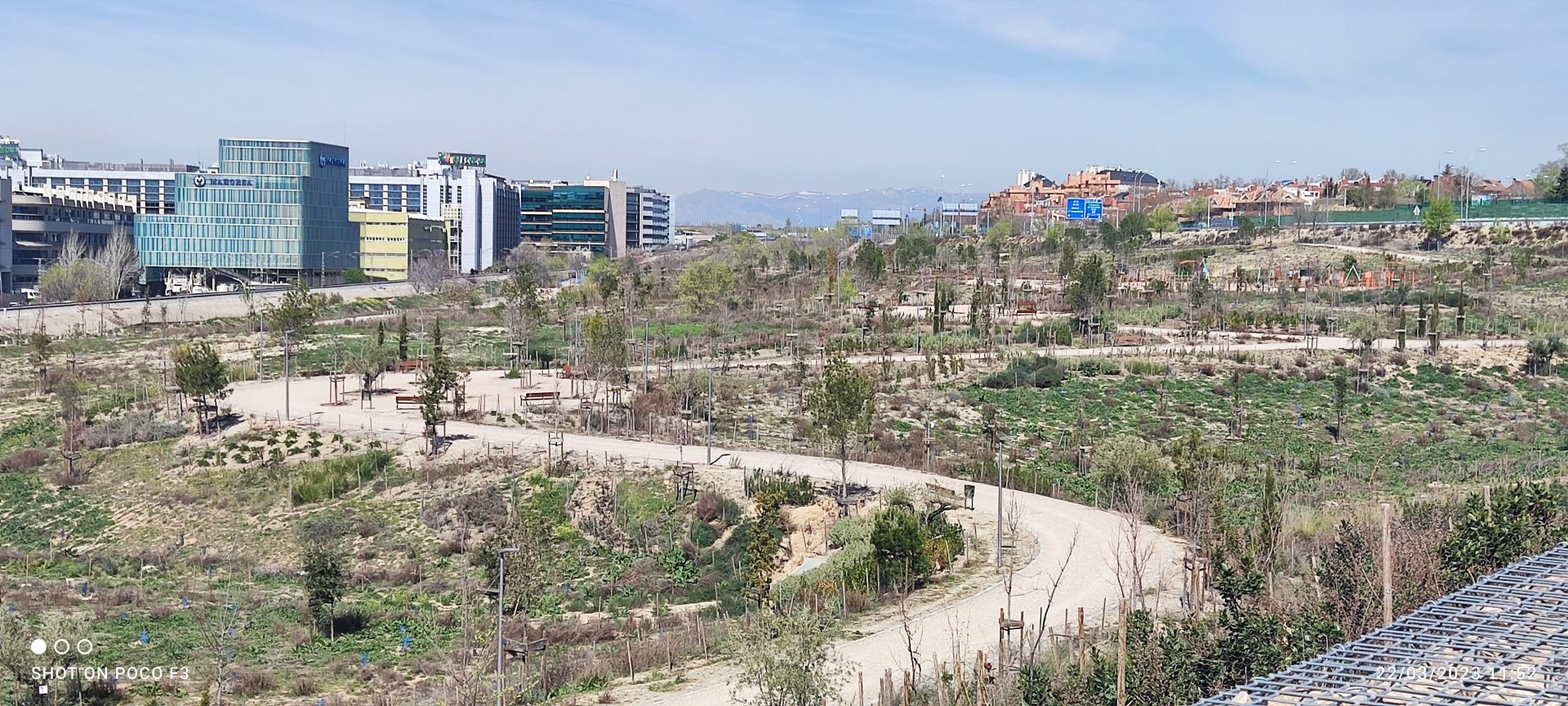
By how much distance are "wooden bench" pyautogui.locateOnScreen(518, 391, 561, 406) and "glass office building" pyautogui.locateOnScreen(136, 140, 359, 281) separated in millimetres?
67417

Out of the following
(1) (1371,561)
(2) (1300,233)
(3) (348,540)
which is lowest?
(3) (348,540)

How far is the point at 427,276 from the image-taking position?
293 feet

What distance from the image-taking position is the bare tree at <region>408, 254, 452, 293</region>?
8882 cm

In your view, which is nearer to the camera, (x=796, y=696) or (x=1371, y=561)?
(x=796, y=696)

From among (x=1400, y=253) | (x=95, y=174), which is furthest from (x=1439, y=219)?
(x=95, y=174)

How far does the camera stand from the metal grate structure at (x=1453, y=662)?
1016 centimetres

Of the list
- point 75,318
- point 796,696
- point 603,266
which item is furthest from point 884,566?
point 603,266

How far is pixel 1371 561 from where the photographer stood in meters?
18.1

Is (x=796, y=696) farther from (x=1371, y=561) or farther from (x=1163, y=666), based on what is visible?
(x=1371, y=561)

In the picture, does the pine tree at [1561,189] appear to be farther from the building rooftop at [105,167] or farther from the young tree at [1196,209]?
the building rooftop at [105,167]

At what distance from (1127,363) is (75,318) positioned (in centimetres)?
4743

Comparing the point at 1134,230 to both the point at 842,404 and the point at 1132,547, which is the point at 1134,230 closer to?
the point at 842,404

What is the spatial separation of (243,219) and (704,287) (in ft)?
164

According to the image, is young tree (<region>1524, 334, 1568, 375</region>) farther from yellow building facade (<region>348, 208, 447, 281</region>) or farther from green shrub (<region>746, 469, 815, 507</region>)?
yellow building facade (<region>348, 208, 447, 281</region>)
